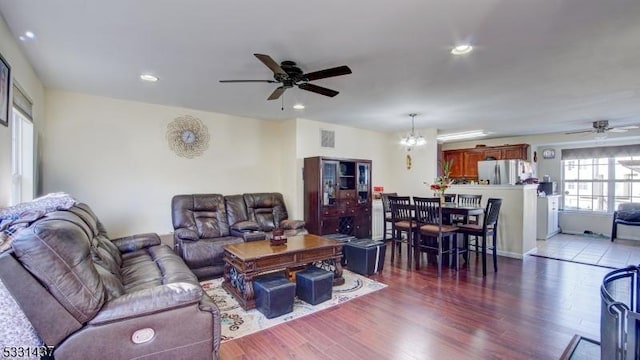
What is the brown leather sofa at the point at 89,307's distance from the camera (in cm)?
149

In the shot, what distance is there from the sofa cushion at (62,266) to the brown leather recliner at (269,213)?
312 cm

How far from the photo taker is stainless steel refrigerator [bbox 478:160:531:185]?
18.6 feet

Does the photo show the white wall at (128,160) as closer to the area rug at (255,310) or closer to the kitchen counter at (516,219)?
the area rug at (255,310)

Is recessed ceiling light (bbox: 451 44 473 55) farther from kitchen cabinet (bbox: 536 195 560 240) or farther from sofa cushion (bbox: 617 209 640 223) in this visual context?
sofa cushion (bbox: 617 209 640 223)

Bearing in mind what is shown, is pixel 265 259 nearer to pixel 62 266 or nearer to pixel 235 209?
Answer: pixel 62 266

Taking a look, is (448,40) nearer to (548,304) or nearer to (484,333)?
(484,333)

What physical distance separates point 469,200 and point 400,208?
5.24 feet

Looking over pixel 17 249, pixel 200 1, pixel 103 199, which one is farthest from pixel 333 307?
pixel 103 199

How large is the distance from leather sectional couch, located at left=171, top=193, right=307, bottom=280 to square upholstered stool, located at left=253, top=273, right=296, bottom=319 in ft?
3.81

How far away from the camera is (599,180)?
23.5ft

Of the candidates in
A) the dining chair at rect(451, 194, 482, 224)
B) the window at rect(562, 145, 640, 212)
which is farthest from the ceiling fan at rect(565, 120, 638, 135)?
the dining chair at rect(451, 194, 482, 224)

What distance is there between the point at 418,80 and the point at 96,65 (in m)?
3.23

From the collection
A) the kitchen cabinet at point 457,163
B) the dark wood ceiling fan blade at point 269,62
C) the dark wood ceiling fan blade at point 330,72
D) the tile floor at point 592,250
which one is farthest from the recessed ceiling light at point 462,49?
the kitchen cabinet at point 457,163

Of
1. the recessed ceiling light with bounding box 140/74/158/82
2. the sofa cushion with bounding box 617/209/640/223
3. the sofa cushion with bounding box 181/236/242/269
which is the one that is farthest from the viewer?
the sofa cushion with bounding box 617/209/640/223
